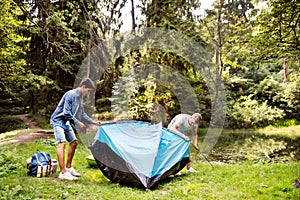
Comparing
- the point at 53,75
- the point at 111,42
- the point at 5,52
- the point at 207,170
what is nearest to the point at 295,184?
the point at 207,170

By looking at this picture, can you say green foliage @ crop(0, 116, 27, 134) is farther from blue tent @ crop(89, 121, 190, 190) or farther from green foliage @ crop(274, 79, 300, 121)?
green foliage @ crop(274, 79, 300, 121)

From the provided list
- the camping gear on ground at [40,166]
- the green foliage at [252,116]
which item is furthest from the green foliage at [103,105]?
the green foliage at [252,116]

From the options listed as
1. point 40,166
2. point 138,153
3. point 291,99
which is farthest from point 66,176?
point 291,99

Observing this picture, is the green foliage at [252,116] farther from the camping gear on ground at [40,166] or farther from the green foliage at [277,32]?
the camping gear on ground at [40,166]

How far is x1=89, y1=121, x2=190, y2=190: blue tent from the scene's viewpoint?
15.5ft

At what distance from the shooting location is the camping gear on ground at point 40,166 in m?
4.82

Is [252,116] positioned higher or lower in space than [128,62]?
lower

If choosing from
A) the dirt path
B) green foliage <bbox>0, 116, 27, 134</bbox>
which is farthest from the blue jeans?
green foliage <bbox>0, 116, 27, 134</bbox>

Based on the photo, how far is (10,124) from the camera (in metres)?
12.6

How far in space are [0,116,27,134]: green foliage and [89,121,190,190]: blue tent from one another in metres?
8.11

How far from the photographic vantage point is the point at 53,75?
11844 millimetres

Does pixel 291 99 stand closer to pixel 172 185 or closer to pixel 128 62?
pixel 128 62

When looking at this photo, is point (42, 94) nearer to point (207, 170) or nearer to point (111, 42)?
point (111, 42)

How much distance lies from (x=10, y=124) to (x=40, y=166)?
8860mm
